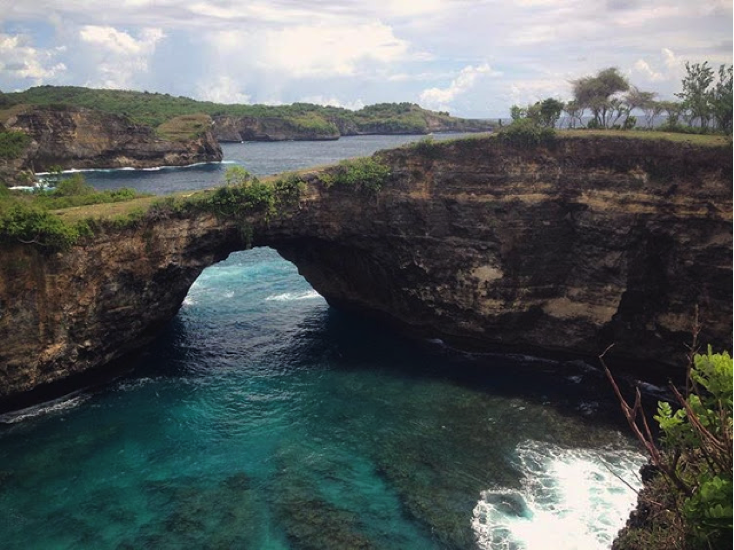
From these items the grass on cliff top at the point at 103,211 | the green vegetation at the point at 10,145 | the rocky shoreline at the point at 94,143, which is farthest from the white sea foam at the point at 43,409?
the rocky shoreline at the point at 94,143

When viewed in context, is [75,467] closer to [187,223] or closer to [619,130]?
[187,223]

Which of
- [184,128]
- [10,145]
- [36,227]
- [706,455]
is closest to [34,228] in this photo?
[36,227]

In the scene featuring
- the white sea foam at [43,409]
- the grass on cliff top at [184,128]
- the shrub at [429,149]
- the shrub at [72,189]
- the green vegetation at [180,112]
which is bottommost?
the white sea foam at [43,409]

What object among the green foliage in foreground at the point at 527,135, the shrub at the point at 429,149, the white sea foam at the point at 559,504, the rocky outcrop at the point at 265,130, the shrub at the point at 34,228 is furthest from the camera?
the rocky outcrop at the point at 265,130

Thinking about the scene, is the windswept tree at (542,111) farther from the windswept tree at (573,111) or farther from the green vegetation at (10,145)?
the green vegetation at (10,145)

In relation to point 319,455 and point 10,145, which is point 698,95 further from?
point 10,145

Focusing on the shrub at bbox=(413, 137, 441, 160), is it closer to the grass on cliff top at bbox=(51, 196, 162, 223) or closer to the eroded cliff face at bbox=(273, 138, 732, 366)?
the eroded cliff face at bbox=(273, 138, 732, 366)
